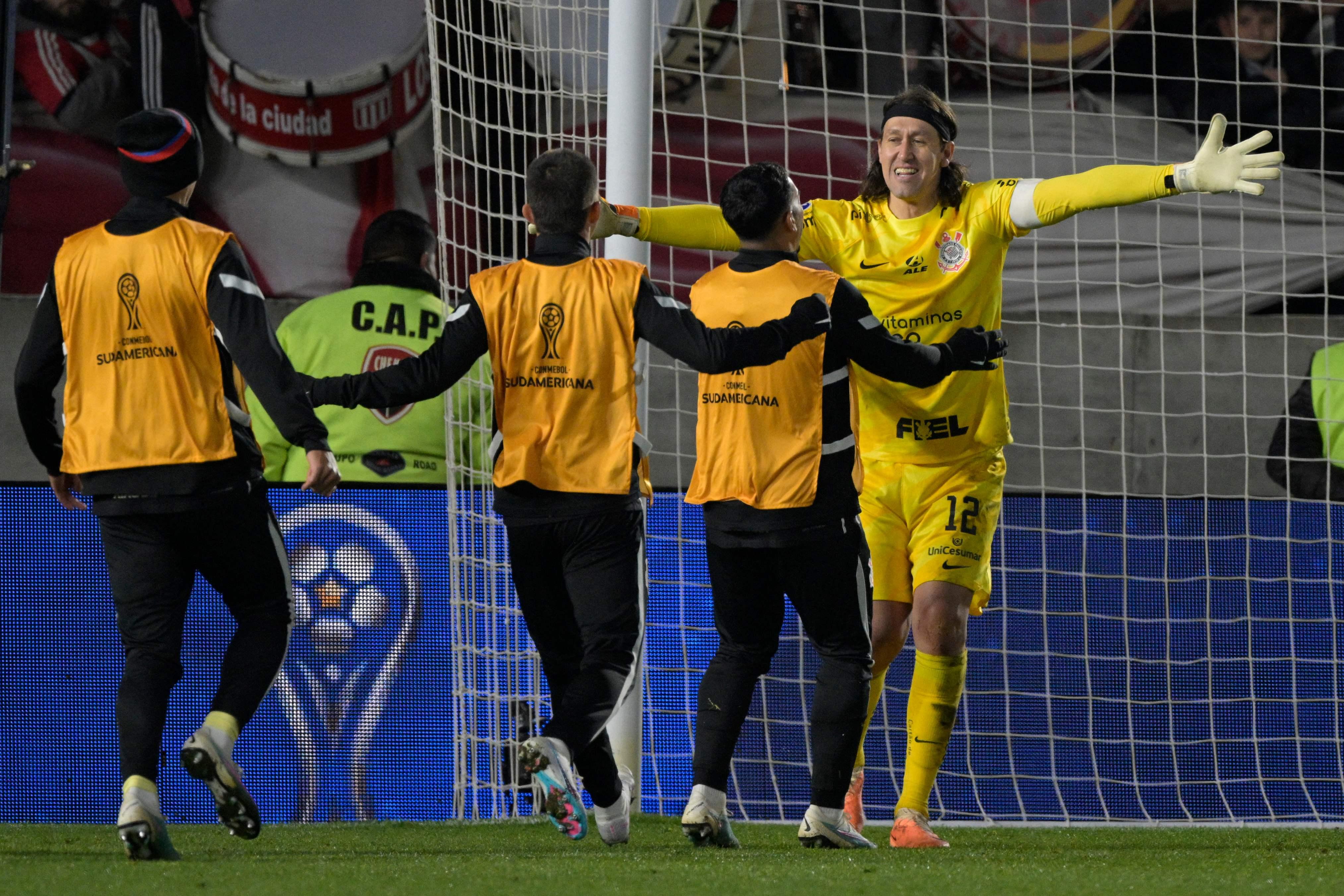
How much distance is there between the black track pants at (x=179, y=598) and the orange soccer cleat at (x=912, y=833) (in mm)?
1605

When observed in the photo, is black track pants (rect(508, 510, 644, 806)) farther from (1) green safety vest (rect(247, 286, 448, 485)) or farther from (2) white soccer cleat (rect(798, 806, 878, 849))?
(1) green safety vest (rect(247, 286, 448, 485))

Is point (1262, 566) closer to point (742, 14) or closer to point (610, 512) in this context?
point (610, 512)

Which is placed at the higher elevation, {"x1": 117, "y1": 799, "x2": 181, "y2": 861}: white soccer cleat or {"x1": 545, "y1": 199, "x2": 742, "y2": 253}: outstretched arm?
{"x1": 545, "y1": 199, "x2": 742, "y2": 253}: outstretched arm

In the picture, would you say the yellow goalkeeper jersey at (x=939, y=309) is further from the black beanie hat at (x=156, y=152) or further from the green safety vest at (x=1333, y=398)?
the green safety vest at (x=1333, y=398)

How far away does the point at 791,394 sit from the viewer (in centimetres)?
398

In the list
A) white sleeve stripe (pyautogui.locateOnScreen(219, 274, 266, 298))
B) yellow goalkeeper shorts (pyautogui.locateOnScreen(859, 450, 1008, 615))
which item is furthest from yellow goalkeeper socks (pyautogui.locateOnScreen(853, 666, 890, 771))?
white sleeve stripe (pyautogui.locateOnScreen(219, 274, 266, 298))

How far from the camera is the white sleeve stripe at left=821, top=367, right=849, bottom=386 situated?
13.1 ft

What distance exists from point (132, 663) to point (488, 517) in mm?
1949

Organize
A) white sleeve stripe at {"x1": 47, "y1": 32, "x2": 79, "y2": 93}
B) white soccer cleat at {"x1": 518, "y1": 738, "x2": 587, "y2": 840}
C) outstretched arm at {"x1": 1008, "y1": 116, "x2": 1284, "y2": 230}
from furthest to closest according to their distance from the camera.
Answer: white sleeve stripe at {"x1": 47, "y1": 32, "x2": 79, "y2": 93}
outstretched arm at {"x1": 1008, "y1": 116, "x2": 1284, "y2": 230}
white soccer cleat at {"x1": 518, "y1": 738, "x2": 587, "y2": 840}

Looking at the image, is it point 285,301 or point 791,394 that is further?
point 285,301

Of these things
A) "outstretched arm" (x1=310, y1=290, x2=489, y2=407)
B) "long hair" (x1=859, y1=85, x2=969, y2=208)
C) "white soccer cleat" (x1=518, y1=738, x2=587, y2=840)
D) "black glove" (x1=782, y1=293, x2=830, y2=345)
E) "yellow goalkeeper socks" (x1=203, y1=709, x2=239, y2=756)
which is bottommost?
"white soccer cleat" (x1=518, y1=738, x2=587, y2=840)

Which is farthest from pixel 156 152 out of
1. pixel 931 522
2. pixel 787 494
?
pixel 931 522

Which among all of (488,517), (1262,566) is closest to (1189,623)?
(1262,566)

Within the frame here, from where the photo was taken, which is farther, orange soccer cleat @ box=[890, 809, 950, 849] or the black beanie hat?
orange soccer cleat @ box=[890, 809, 950, 849]
